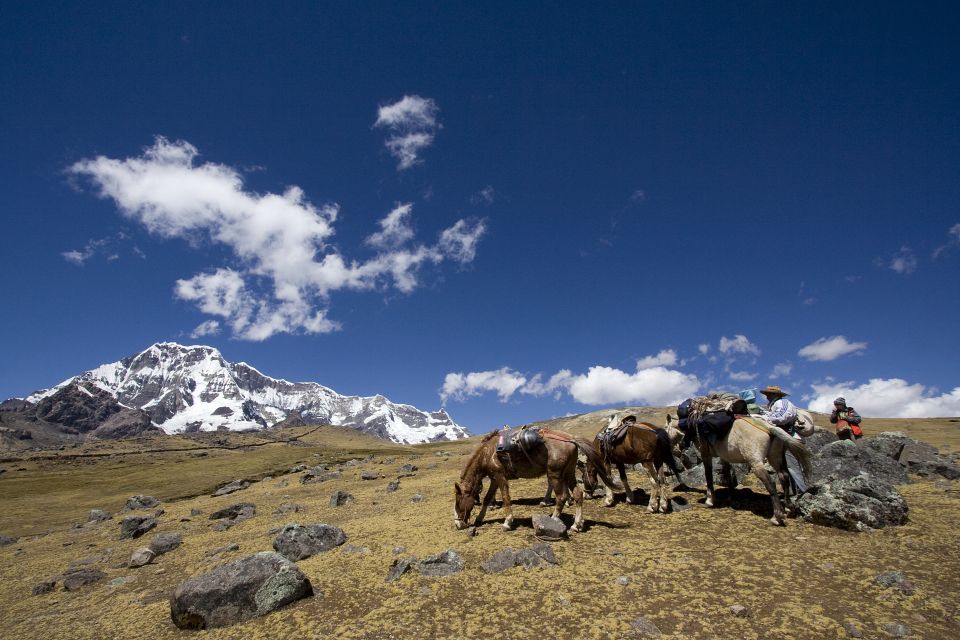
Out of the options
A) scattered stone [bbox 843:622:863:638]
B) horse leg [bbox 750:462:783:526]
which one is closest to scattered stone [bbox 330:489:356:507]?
horse leg [bbox 750:462:783:526]

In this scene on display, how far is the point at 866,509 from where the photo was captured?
9469 millimetres

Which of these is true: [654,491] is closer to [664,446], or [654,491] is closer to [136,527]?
[664,446]

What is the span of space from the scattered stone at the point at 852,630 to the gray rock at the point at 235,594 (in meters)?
9.17

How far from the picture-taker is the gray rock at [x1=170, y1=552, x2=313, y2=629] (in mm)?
8055

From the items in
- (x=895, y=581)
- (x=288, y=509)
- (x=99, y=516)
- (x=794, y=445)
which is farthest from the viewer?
(x=99, y=516)

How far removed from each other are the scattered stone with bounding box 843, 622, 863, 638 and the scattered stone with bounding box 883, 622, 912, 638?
347mm

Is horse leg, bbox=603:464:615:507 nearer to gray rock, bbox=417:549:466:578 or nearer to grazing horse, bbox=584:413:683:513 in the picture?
grazing horse, bbox=584:413:683:513

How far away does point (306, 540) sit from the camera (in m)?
12.0

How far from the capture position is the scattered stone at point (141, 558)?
1338 cm

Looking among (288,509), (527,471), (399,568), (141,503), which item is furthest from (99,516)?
(527,471)

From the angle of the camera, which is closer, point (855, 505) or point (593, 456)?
point (855, 505)

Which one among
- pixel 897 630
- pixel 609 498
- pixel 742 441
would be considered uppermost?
pixel 742 441

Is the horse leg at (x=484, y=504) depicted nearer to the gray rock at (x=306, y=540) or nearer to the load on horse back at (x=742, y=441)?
the gray rock at (x=306, y=540)

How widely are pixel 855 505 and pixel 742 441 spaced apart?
241 cm
